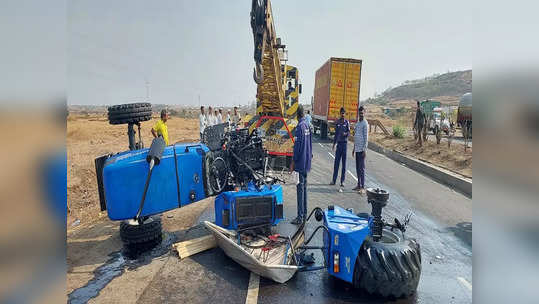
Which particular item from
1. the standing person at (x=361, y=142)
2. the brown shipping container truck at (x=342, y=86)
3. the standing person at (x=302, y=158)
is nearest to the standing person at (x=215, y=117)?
the brown shipping container truck at (x=342, y=86)

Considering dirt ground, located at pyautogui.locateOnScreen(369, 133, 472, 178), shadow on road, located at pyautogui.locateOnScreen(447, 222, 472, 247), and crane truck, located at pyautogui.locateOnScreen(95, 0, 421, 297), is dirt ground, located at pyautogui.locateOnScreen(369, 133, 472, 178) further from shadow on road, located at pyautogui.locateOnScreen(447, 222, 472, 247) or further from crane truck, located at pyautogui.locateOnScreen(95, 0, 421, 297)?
crane truck, located at pyautogui.locateOnScreen(95, 0, 421, 297)

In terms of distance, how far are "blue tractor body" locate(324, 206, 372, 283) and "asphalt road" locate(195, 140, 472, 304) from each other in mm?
328

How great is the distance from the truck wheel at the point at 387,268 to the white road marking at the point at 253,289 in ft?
3.67

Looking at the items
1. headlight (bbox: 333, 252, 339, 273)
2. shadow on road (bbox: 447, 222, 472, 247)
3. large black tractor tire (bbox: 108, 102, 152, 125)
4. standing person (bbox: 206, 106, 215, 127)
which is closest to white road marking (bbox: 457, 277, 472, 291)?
shadow on road (bbox: 447, 222, 472, 247)

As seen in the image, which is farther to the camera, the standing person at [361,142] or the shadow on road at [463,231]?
the standing person at [361,142]

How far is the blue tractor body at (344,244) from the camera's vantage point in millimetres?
3314

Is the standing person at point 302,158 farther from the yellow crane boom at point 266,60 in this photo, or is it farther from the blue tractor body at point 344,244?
the yellow crane boom at point 266,60

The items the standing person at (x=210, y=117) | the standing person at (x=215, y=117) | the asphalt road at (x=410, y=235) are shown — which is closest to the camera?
the asphalt road at (x=410, y=235)

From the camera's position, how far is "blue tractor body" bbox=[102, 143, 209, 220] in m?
4.12

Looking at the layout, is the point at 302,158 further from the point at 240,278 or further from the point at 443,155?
the point at 443,155
